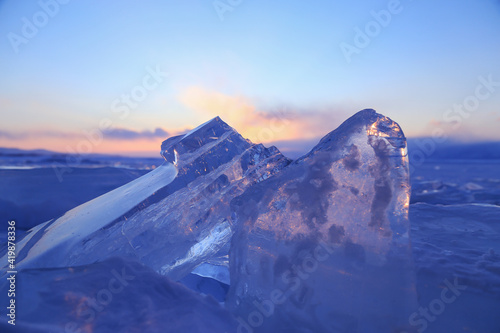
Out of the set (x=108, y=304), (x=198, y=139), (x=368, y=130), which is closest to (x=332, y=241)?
(x=368, y=130)

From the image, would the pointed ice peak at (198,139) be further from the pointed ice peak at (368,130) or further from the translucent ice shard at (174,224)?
the pointed ice peak at (368,130)

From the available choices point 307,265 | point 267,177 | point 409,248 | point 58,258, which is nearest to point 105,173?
point 58,258

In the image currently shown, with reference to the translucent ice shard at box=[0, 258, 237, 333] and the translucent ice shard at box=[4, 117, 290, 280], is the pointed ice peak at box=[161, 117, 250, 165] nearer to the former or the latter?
the translucent ice shard at box=[4, 117, 290, 280]

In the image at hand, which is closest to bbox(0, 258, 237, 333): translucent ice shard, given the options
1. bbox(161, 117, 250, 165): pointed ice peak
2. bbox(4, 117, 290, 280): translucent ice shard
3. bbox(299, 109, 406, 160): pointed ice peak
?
bbox(4, 117, 290, 280): translucent ice shard

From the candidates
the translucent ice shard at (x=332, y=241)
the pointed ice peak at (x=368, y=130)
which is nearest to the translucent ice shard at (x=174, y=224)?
the translucent ice shard at (x=332, y=241)

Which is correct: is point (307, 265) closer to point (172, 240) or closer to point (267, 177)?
point (267, 177)

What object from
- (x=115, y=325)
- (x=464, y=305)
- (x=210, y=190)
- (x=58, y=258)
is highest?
(x=210, y=190)
